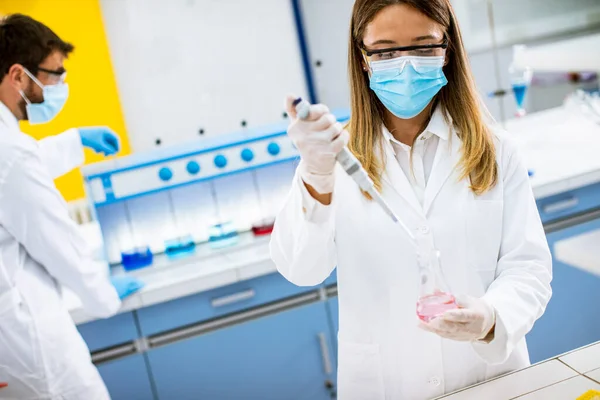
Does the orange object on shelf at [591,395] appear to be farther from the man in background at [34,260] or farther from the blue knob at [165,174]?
the blue knob at [165,174]

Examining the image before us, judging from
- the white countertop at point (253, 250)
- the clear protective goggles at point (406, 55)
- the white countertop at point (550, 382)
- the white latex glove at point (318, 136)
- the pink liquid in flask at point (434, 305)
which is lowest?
the white countertop at point (253, 250)

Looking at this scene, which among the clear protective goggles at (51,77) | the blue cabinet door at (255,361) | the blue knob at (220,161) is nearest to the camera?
the clear protective goggles at (51,77)

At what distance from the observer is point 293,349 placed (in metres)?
2.20

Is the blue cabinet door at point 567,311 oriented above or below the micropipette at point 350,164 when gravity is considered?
below

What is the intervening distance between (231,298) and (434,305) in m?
1.20

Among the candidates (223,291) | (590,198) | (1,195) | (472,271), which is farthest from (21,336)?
(590,198)

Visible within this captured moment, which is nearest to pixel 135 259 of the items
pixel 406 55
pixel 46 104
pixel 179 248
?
pixel 179 248

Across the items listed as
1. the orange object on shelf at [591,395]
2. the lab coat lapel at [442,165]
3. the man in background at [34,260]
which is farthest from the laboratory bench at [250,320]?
the orange object on shelf at [591,395]

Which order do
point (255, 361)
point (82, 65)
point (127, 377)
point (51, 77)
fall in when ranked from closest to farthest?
point (51, 77)
point (127, 377)
point (255, 361)
point (82, 65)

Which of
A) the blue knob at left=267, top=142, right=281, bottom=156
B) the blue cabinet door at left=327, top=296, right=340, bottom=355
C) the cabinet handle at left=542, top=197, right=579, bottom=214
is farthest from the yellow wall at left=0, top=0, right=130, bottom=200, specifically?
the cabinet handle at left=542, top=197, right=579, bottom=214

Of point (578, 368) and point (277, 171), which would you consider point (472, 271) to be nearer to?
point (578, 368)

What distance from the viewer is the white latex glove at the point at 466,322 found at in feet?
3.22

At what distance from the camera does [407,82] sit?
4.07 feet

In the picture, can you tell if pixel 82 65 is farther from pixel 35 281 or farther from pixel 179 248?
pixel 35 281
